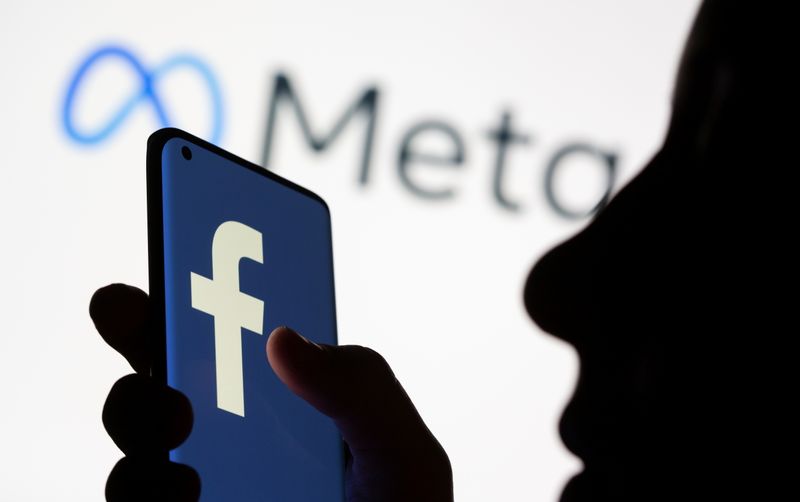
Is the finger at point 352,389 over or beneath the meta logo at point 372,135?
beneath

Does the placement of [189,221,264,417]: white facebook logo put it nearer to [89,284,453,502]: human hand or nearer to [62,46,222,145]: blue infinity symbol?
[89,284,453,502]: human hand

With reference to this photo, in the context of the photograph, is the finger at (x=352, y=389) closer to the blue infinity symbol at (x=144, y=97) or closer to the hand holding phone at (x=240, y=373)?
the hand holding phone at (x=240, y=373)

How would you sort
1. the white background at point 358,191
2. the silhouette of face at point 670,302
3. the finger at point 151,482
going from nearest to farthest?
1. the finger at point 151,482
2. the silhouette of face at point 670,302
3. the white background at point 358,191

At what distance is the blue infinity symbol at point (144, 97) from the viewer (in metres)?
1.08

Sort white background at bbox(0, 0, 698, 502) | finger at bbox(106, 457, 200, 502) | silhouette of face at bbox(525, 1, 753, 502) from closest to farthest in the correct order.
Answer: finger at bbox(106, 457, 200, 502) → silhouette of face at bbox(525, 1, 753, 502) → white background at bbox(0, 0, 698, 502)

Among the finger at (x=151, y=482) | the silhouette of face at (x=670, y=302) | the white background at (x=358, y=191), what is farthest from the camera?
the white background at (x=358, y=191)

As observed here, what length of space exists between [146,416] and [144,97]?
0.77m

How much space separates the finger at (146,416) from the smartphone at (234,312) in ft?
0.05

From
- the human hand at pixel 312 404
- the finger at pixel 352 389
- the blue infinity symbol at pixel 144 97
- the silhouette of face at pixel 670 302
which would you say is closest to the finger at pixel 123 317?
the human hand at pixel 312 404

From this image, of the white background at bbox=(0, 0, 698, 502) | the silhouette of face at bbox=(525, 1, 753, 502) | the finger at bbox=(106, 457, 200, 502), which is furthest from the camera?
the white background at bbox=(0, 0, 698, 502)

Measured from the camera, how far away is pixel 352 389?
1.71 feet

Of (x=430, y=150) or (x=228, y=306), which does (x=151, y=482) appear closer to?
(x=228, y=306)

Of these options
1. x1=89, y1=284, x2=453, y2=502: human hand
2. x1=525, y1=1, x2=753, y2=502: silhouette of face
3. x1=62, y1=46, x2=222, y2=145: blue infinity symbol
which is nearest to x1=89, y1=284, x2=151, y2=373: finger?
x1=89, y1=284, x2=453, y2=502: human hand

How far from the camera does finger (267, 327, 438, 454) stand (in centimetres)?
48
